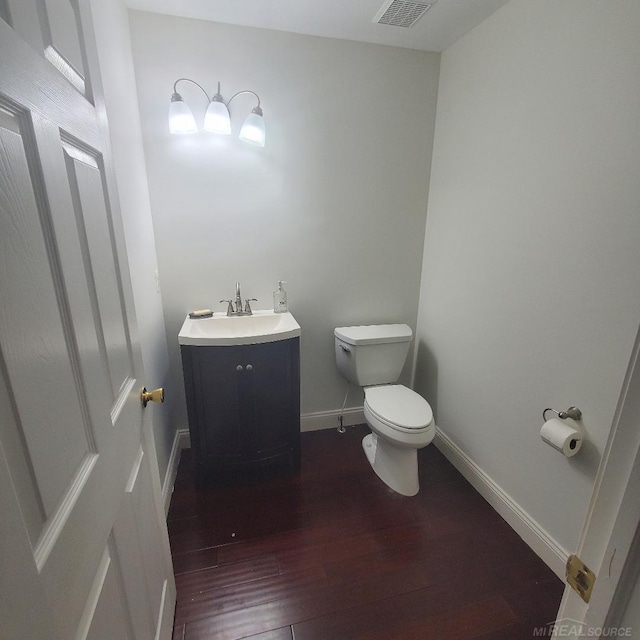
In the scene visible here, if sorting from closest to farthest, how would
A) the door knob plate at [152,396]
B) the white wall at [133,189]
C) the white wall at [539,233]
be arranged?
the door knob plate at [152,396] < the white wall at [539,233] < the white wall at [133,189]

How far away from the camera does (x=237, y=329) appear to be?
182cm

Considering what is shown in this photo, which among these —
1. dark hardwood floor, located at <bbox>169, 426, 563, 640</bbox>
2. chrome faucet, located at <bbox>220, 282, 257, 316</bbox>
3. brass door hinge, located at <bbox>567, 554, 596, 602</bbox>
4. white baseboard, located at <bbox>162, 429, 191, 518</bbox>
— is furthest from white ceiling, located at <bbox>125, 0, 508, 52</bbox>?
dark hardwood floor, located at <bbox>169, 426, 563, 640</bbox>

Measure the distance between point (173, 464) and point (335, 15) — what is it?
7.82ft

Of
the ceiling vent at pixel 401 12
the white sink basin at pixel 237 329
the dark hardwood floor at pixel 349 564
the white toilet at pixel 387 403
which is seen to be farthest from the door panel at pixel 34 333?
the ceiling vent at pixel 401 12

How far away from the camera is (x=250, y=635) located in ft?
3.69

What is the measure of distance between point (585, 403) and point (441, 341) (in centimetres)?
86

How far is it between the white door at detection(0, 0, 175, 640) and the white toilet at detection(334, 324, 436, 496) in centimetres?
116

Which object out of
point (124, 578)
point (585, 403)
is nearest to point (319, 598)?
point (124, 578)

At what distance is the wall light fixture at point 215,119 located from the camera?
4.88 feet

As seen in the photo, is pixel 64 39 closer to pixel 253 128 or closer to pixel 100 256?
pixel 100 256

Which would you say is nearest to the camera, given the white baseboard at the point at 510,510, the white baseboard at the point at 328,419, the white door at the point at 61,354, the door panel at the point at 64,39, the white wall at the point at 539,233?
the white door at the point at 61,354

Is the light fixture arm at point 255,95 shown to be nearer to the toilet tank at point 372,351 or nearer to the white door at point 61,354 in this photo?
the white door at point 61,354

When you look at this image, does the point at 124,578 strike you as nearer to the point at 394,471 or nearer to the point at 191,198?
the point at 394,471

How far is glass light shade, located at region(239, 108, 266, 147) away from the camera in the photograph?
1567mm
